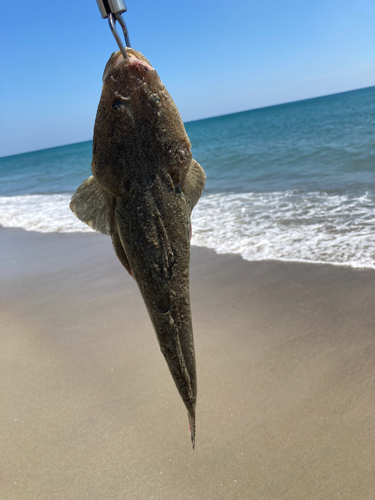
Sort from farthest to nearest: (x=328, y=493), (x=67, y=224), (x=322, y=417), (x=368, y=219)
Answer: (x=67, y=224) < (x=368, y=219) < (x=322, y=417) < (x=328, y=493)

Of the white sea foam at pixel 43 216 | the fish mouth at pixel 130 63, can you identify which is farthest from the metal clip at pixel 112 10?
the white sea foam at pixel 43 216

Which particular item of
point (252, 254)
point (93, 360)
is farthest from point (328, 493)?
point (252, 254)

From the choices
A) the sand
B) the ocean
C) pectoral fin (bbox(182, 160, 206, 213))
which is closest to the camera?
pectoral fin (bbox(182, 160, 206, 213))

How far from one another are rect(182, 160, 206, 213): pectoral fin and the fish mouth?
38 cm

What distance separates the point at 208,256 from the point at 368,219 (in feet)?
10.7

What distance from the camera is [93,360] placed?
486 cm

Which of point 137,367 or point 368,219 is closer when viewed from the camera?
point 137,367

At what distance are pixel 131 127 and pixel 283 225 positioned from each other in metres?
7.56

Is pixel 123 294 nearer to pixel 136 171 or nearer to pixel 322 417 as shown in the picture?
pixel 322 417

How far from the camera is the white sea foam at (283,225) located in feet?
22.9

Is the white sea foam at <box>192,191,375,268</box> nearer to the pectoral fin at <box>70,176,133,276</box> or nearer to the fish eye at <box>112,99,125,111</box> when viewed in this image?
the pectoral fin at <box>70,176,133,276</box>

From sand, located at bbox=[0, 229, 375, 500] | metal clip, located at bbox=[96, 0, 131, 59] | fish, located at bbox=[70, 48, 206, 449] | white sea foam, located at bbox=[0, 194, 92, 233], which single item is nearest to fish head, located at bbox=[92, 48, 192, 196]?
fish, located at bbox=[70, 48, 206, 449]

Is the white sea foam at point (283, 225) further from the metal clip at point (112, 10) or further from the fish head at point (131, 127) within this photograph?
the metal clip at point (112, 10)

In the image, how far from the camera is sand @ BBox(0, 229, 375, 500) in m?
3.27
